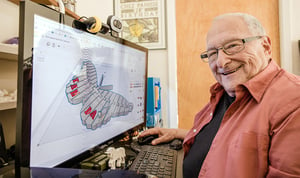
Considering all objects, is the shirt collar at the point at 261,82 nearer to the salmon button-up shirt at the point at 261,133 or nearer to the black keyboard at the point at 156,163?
the salmon button-up shirt at the point at 261,133

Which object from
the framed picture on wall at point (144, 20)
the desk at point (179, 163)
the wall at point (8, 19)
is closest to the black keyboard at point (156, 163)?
the desk at point (179, 163)

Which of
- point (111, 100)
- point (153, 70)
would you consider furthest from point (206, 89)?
point (111, 100)

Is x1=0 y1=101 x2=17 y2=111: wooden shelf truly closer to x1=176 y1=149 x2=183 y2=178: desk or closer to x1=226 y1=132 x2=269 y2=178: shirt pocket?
x1=176 y1=149 x2=183 y2=178: desk

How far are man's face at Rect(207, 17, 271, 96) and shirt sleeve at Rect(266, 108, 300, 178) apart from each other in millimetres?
263

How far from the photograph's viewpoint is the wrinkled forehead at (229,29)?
A: 727 mm

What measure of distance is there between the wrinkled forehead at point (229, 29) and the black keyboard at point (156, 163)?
1.67ft

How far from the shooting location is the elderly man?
0.50 metres

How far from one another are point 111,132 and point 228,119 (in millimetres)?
468

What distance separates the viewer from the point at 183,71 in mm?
2025

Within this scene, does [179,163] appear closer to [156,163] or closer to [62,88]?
[156,163]

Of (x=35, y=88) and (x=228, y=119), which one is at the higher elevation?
(x=35, y=88)

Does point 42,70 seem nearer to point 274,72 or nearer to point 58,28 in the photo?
point 58,28

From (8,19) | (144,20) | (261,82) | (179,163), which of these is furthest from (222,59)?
(144,20)

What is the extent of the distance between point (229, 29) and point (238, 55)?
107 millimetres
